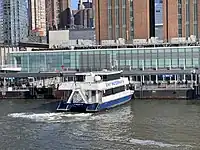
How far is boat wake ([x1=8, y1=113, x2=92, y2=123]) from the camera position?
41.9 metres

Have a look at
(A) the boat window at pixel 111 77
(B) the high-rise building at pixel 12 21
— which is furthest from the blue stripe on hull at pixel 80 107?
(B) the high-rise building at pixel 12 21

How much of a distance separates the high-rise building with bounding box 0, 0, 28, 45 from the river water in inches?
4143

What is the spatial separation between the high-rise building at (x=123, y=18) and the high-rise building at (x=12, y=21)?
6597 cm

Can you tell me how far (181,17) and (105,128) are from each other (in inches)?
2014

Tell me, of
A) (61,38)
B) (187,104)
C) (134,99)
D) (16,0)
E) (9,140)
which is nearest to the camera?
(9,140)

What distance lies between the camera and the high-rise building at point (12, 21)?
6001 inches

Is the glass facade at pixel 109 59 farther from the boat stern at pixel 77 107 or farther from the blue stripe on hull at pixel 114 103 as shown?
the boat stern at pixel 77 107

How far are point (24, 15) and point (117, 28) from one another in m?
83.7

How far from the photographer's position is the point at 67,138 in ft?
111

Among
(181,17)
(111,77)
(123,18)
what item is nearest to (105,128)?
(111,77)

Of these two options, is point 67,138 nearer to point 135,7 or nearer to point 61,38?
point 135,7

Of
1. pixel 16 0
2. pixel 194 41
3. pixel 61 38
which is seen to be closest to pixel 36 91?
pixel 194 41

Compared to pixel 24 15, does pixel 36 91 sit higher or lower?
lower

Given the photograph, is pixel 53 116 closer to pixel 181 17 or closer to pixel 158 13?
pixel 181 17
